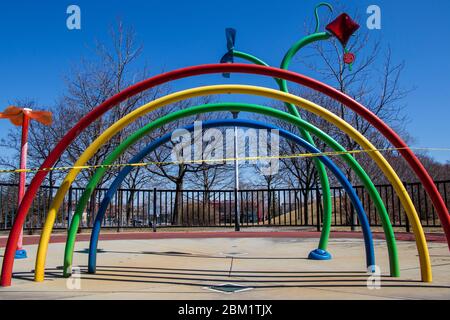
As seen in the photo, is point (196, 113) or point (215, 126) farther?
point (215, 126)

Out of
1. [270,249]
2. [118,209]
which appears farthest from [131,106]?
[270,249]

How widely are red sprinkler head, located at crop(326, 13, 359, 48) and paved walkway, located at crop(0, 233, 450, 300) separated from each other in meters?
3.79

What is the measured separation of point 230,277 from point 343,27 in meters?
4.50

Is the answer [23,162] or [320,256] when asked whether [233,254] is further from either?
[23,162]

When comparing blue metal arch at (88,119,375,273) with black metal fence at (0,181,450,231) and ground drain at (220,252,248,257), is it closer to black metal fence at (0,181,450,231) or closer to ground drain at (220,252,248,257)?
ground drain at (220,252,248,257)

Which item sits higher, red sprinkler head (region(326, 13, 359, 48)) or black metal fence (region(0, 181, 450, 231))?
red sprinkler head (region(326, 13, 359, 48))

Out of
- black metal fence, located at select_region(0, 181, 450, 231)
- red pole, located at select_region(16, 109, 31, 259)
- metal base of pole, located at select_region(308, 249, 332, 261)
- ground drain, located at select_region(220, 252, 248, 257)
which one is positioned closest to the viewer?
metal base of pole, located at select_region(308, 249, 332, 261)

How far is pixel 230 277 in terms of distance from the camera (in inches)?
202

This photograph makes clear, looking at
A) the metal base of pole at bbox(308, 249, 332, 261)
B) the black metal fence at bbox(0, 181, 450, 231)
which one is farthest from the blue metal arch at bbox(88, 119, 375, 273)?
the black metal fence at bbox(0, 181, 450, 231)

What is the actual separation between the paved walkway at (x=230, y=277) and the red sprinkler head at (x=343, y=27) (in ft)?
12.4

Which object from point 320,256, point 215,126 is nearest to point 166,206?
point 320,256

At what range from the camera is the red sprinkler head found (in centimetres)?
657
